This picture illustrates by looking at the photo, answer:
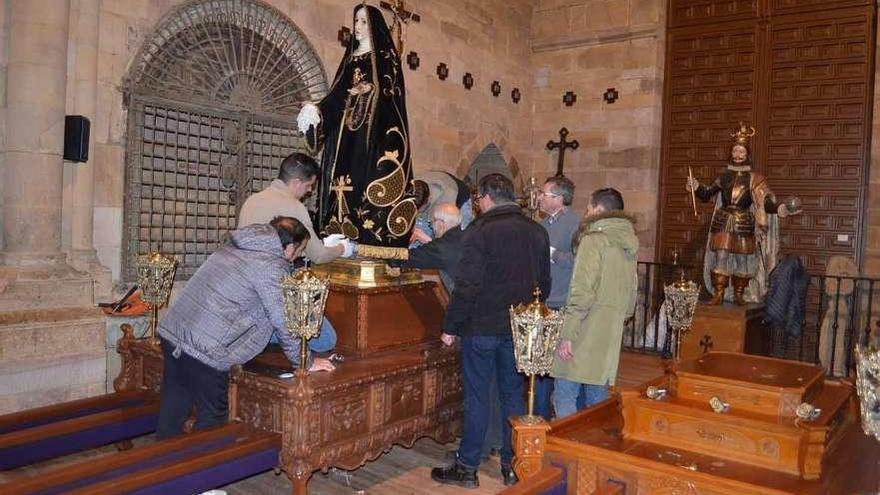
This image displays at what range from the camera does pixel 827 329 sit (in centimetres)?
642

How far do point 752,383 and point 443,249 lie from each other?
5.59 feet

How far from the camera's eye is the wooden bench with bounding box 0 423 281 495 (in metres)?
2.38

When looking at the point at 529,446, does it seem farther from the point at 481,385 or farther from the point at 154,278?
the point at 154,278

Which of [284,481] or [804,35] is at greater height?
[804,35]

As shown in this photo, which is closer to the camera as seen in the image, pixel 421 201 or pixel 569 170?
pixel 421 201

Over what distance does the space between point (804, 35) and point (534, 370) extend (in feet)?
21.1

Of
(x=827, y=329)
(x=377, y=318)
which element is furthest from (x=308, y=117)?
(x=827, y=329)

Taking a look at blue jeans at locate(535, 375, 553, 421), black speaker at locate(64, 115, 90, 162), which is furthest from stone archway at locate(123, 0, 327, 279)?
blue jeans at locate(535, 375, 553, 421)

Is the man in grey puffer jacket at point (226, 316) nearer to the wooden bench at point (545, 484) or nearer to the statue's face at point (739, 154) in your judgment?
the wooden bench at point (545, 484)

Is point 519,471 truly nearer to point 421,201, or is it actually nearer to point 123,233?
point 421,201

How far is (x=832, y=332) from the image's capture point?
247 inches

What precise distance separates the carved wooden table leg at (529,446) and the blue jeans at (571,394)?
115 cm

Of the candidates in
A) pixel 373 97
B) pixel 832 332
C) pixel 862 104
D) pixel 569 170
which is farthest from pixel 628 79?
pixel 373 97

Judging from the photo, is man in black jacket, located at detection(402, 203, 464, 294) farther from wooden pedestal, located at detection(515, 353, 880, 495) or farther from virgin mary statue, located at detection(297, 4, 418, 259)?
wooden pedestal, located at detection(515, 353, 880, 495)
